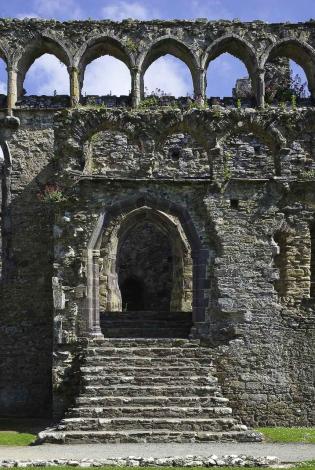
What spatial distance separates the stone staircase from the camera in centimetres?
1477

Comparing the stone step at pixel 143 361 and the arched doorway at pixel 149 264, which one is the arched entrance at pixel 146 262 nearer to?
the arched doorway at pixel 149 264

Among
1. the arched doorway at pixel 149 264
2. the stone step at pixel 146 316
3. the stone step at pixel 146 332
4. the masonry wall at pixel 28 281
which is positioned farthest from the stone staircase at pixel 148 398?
the arched doorway at pixel 149 264

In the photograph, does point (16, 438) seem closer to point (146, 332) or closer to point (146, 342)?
point (146, 342)

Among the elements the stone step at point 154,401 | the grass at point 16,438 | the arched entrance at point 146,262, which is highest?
the arched entrance at point 146,262

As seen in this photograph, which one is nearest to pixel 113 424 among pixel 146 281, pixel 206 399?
pixel 206 399

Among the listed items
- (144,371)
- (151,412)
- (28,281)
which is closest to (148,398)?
(151,412)

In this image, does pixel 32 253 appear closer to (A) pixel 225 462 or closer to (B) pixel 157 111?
(B) pixel 157 111

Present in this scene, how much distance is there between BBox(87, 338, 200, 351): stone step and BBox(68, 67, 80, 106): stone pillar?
9.81m

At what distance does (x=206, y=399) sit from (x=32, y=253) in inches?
371

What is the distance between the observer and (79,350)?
1766 cm

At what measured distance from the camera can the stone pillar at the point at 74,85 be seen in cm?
2452

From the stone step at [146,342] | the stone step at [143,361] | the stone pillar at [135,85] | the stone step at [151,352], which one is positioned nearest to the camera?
the stone step at [143,361]

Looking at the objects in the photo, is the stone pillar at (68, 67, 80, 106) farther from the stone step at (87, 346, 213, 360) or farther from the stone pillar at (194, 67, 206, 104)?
the stone step at (87, 346, 213, 360)

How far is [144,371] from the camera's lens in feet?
54.9
